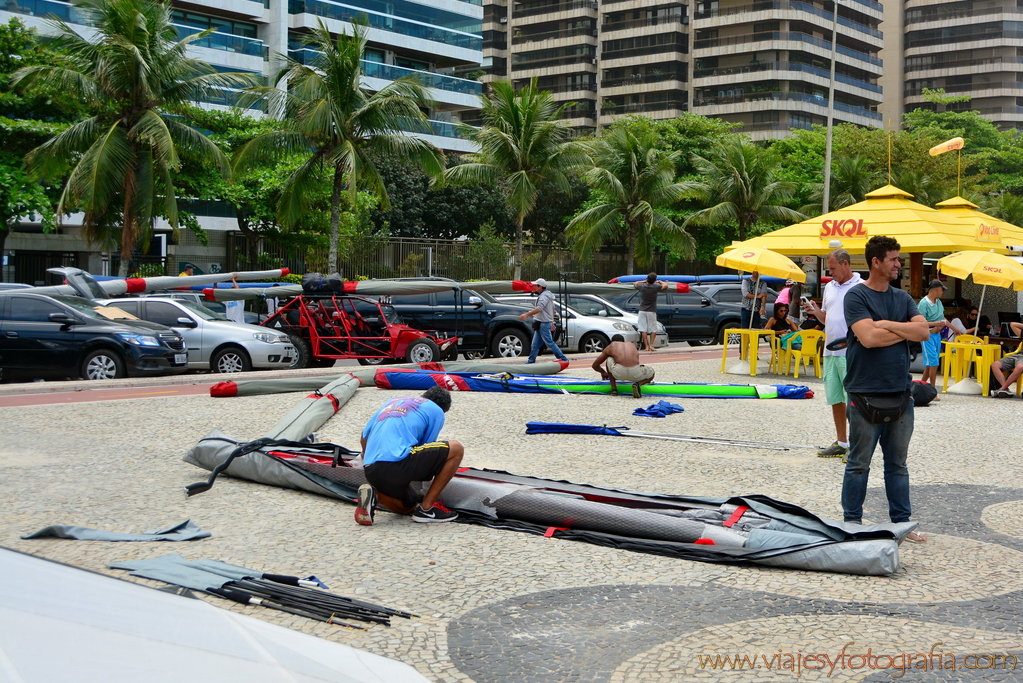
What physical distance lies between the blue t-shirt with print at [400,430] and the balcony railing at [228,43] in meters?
50.5

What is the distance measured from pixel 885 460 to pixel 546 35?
86.3 m

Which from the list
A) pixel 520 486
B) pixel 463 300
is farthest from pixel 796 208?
pixel 520 486

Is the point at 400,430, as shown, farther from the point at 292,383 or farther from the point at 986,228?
the point at 986,228

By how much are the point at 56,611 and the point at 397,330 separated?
16406 millimetres

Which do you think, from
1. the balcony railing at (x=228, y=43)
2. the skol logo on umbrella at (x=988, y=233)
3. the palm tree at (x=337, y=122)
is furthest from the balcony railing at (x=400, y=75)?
the skol logo on umbrella at (x=988, y=233)

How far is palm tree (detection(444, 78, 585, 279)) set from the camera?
35.8 metres

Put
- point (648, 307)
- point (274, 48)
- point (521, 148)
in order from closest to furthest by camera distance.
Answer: point (648, 307)
point (521, 148)
point (274, 48)

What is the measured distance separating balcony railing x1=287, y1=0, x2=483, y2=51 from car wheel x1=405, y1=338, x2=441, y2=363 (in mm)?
43711

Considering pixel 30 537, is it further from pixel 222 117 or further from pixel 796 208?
pixel 796 208

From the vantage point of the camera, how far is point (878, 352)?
5832mm

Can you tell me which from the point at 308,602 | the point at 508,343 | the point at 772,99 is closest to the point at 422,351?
the point at 508,343

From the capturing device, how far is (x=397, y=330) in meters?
18.2

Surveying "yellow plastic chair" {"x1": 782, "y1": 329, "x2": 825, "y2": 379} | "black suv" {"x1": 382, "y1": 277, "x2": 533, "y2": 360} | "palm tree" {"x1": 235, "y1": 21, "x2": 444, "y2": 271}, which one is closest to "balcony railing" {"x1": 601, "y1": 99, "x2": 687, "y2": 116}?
"palm tree" {"x1": 235, "y1": 21, "x2": 444, "y2": 271}

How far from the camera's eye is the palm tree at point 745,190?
42.6 m
